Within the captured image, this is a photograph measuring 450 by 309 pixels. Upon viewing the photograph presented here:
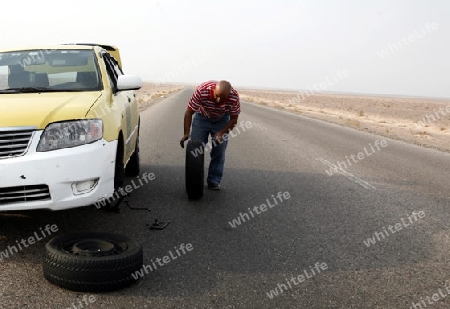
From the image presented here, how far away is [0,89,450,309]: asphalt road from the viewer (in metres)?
3.31

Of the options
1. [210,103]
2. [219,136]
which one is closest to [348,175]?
[219,136]

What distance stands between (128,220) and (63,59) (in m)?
2.14

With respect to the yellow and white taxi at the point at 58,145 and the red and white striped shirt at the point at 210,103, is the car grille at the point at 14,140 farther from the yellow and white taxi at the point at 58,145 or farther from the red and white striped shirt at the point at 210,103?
the red and white striped shirt at the point at 210,103

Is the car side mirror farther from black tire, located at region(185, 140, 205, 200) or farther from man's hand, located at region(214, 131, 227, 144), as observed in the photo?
man's hand, located at region(214, 131, 227, 144)

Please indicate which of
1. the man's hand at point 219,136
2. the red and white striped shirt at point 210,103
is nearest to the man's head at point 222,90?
the red and white striped shirt at point 210,103

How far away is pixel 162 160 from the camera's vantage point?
8938 millimetres

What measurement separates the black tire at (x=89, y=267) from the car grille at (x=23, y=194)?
438 mm

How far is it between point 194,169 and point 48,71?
214cm

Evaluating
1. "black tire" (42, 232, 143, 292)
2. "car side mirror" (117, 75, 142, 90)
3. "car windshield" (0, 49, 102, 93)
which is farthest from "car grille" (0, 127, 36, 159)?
"car side mirror" (117, 75, 142, 90)

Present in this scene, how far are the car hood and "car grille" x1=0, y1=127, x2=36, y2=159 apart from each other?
0.04 metres

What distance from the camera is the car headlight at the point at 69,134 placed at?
3705mm

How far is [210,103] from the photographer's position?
6055 mm

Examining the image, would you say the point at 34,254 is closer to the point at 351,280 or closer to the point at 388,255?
the point at 351,280

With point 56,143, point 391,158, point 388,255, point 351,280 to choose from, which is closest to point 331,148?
point 391,158
